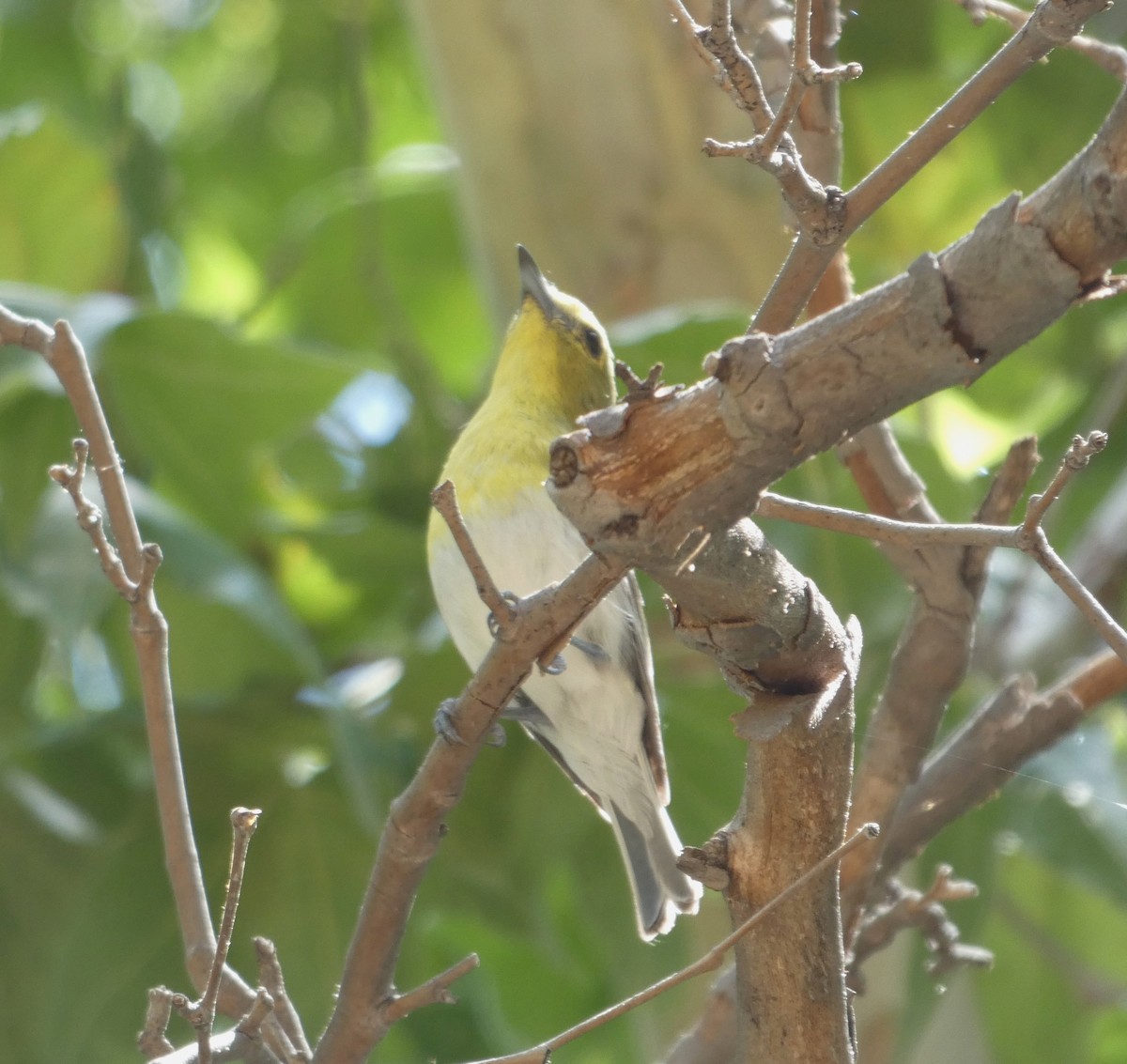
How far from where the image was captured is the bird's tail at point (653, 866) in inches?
117

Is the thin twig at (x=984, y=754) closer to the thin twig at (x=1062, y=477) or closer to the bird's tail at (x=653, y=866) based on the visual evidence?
the bird's tail at (x=653, y=866)

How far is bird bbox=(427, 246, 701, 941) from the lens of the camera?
9.89ft

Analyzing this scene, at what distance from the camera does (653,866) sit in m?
3.17

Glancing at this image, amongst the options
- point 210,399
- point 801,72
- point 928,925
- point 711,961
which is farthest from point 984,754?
point 210,399

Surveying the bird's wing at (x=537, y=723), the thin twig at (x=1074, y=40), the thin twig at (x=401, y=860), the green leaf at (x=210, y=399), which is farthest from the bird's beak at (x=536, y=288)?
the thin twig at (x=401, y=860)

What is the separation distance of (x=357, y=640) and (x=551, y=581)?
81.6 inches

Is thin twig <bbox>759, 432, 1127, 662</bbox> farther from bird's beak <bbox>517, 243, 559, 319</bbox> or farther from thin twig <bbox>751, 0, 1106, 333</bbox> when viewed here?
bird's beak <bbox>517, 243, 559, 319</bbox>

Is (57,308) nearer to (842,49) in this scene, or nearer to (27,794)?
(27,794)

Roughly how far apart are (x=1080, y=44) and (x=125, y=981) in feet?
10.3

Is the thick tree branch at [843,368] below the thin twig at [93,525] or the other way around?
the other way around

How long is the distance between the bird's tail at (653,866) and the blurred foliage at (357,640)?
530mm

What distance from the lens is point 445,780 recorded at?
5.82 ft


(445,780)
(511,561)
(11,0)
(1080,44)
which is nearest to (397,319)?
(511,561)

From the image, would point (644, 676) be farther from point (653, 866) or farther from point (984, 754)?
point (984, 754)
